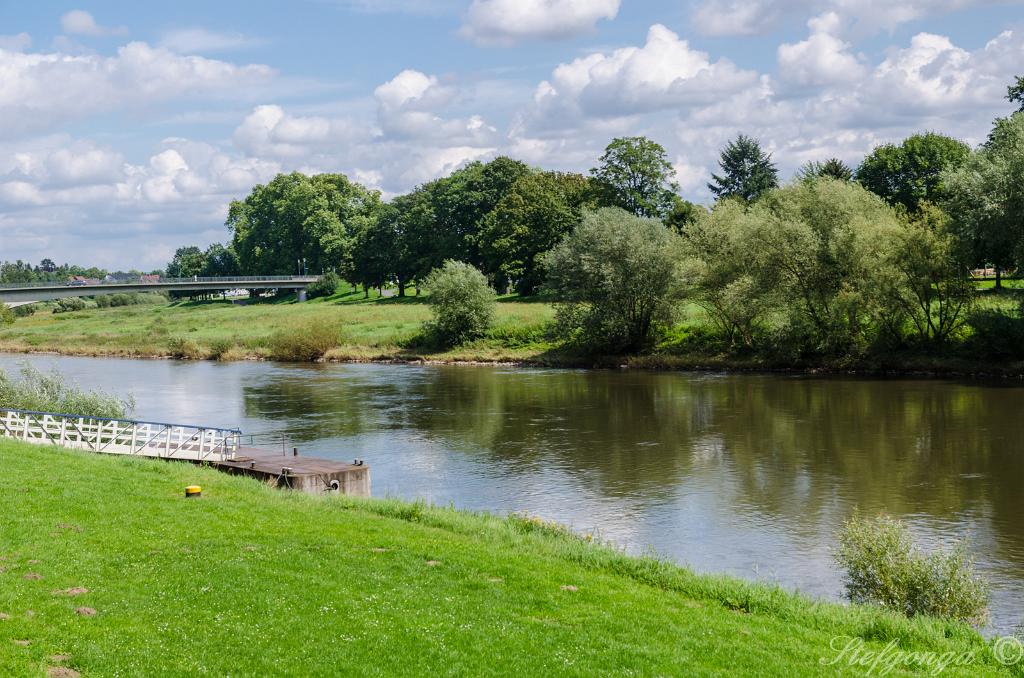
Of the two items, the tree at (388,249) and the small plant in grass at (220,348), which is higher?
the tree at (388,249)

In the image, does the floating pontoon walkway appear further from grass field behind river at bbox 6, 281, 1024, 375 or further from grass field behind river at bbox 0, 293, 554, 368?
grass field behind river at bbox 0, 293, 554, 368

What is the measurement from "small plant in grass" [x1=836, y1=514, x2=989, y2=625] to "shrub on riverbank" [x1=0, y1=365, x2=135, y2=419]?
30959 millimetres

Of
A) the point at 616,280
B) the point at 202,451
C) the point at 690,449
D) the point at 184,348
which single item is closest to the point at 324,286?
the point at 184,348

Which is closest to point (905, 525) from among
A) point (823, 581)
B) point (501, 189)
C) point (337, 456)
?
point (823, 581)

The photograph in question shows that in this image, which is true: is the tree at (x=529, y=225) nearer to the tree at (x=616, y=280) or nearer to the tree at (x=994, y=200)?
the tree at (x=616, y=280)

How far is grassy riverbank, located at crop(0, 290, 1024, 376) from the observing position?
59688 millimetres

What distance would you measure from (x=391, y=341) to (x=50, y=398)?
43427 mm

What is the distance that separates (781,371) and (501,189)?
62.2 meters

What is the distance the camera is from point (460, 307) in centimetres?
7944

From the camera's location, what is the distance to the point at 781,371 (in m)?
63.0

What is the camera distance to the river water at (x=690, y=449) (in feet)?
84.6

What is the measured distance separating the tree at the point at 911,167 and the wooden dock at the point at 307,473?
7482 cm

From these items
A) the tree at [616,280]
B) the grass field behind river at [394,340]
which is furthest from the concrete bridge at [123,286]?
the tree at [616,280]

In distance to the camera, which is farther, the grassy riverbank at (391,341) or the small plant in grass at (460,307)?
the small plant in grass at (460,307)
